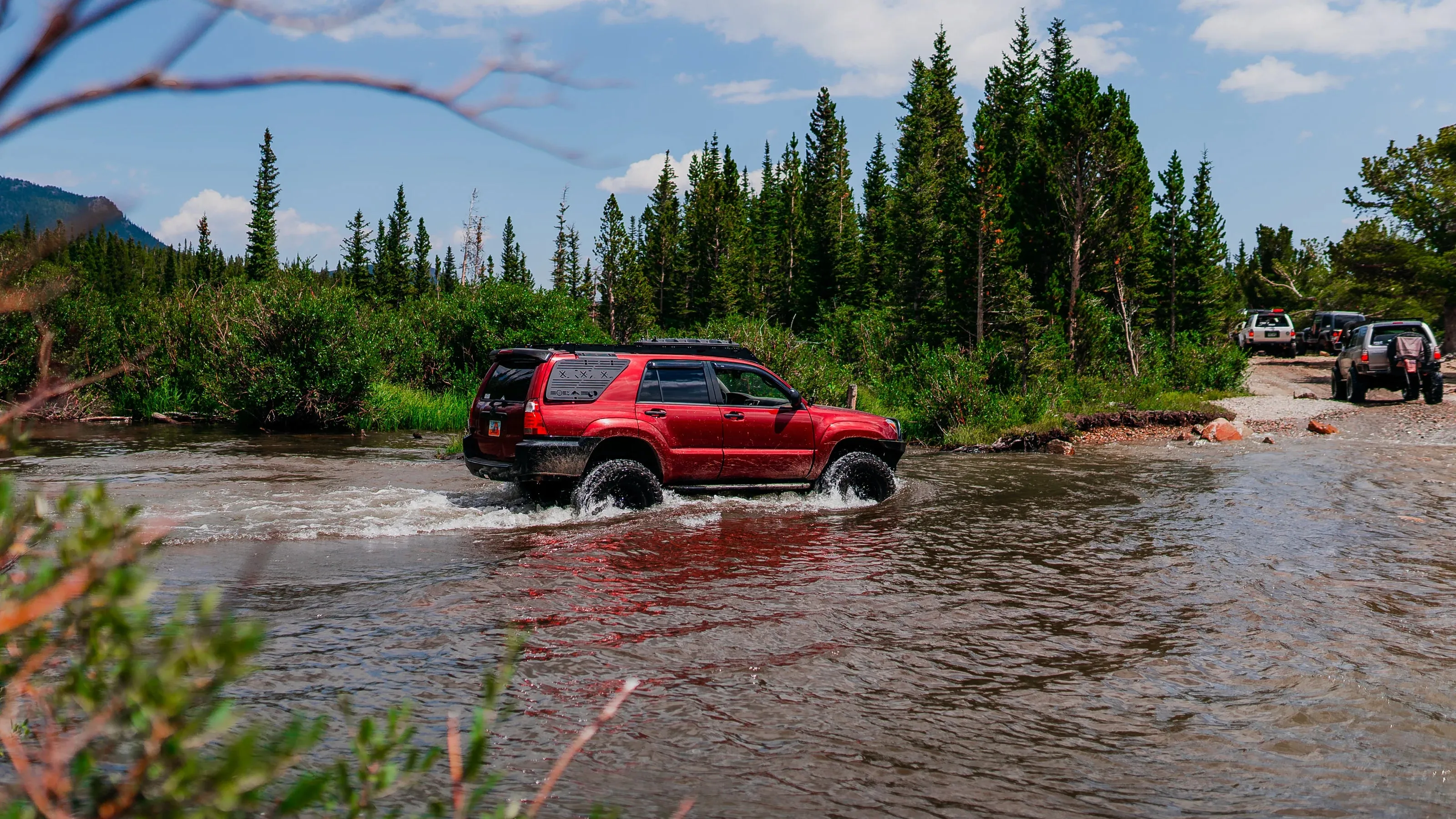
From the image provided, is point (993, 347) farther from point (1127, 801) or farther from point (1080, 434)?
point (1127, 801)

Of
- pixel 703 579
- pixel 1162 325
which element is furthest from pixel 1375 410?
Result: pixel 703 579

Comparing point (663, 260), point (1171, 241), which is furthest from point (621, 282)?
point (1171, 241)

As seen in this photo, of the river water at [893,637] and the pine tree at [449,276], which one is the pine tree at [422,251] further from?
the river water at [893,637]

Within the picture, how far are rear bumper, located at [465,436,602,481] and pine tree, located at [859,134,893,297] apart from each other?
4314cm

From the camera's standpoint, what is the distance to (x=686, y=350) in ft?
38.0

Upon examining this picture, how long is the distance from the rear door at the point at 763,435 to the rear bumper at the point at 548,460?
64.1 inches

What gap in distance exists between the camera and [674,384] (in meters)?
11.1

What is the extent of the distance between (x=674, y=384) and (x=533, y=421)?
1.71 m

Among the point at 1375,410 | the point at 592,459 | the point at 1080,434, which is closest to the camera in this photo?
the point at 592,459

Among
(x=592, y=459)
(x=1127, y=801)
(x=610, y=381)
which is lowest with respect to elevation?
(x=1127, y=801)

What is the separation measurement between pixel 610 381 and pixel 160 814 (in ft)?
30.0

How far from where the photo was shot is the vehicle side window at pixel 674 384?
1092cm

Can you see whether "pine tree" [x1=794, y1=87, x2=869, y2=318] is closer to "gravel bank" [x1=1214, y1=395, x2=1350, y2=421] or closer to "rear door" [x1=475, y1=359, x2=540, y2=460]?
"gravel bank" [x1=1214, y1=395, x2=1350, y2=421]

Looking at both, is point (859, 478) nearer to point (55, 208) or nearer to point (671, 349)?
point (671, 349)
